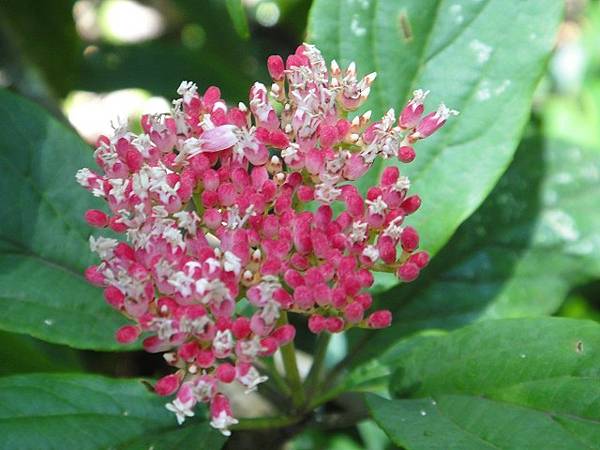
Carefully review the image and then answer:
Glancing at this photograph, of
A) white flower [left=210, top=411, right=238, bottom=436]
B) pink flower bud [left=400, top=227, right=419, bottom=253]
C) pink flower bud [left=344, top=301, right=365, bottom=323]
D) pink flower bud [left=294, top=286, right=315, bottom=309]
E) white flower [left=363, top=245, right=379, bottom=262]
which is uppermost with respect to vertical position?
pink flower bud [left=400, top=227, right=419, bottom=253]

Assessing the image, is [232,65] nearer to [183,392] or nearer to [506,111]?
[506,111]

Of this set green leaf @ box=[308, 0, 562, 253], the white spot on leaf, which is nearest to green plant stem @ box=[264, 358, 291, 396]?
green leaf @ box=[308, 0, 562, 253]

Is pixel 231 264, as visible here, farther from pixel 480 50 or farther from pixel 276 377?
pixel 480 50

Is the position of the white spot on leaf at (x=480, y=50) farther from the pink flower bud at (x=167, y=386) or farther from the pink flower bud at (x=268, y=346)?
the pink flower bud at (x=167, y=386)

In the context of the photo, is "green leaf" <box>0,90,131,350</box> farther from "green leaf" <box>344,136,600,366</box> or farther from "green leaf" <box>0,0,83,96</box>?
"green leaf" <box>0,0,83,96</box>

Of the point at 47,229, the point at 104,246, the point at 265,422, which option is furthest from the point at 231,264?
the point at 47,229

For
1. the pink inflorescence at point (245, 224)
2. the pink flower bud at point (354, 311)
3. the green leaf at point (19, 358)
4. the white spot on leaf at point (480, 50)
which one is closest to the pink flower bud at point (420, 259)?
the pink inflorescence at point (245, 224)
